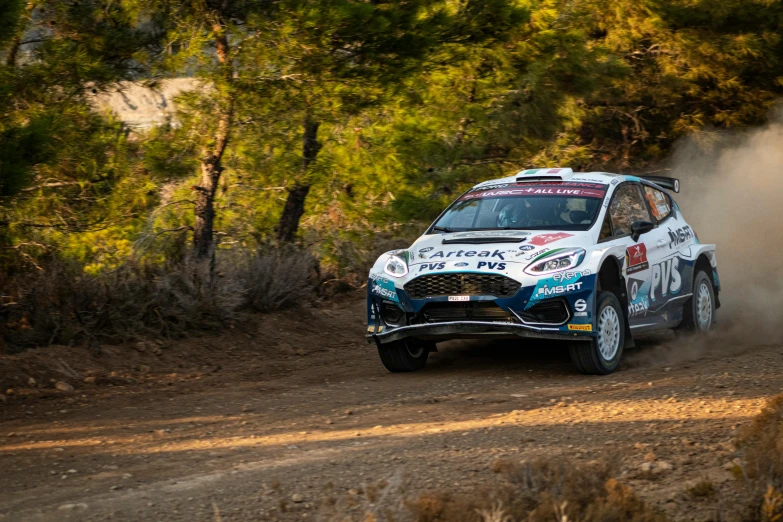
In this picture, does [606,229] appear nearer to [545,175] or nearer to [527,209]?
[527,209]

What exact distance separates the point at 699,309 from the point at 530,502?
6.92 metres

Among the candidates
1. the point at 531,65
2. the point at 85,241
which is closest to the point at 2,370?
the point at 85,241

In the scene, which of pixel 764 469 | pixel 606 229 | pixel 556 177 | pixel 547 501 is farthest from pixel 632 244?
pixel 547 501

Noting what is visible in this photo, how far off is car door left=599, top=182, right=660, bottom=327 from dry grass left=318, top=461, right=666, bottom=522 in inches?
181

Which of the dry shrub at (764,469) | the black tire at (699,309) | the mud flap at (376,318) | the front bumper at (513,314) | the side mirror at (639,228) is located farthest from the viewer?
the black tire at (699,309)

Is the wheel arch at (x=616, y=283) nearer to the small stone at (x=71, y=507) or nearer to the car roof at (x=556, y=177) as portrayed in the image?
the car roof at (x=556, y=177)

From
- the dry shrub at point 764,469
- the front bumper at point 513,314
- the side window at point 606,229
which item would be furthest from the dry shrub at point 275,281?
the dry shrub at point 764,469

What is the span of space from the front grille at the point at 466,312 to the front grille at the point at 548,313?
14 cm

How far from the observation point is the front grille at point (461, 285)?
28.5 feet

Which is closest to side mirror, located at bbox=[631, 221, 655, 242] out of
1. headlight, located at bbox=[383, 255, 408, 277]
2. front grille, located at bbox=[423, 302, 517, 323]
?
front grille, located at bbox=[423, 302, 517, 323]

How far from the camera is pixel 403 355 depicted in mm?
9633

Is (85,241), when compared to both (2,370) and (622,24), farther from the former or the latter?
(622,24)

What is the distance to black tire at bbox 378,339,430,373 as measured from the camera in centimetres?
955

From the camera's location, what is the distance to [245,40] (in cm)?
1240
